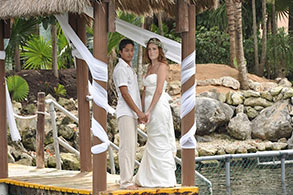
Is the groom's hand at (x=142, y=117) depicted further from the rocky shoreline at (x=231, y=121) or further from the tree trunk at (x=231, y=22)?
the tree trunk at (x=231, y=22)

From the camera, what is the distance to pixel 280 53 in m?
22.0

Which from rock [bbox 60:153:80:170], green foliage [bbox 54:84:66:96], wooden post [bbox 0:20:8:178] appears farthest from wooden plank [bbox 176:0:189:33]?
green foliage [bbox 54:84:66:96]

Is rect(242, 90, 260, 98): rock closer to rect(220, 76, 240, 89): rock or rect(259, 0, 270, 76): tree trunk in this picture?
rect(220, 76, 240, 89): rock

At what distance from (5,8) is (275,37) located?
1584cm

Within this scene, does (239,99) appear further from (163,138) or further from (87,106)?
(163,138)

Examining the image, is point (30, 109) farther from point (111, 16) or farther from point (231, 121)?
point (111, 16)

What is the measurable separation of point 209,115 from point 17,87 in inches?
193

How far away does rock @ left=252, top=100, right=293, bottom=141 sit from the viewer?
17109mm

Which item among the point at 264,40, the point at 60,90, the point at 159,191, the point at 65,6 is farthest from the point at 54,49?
the point at 159,191

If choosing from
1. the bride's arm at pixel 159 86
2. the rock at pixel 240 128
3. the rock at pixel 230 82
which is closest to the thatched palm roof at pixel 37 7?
the bride's arm at pixel 159 86

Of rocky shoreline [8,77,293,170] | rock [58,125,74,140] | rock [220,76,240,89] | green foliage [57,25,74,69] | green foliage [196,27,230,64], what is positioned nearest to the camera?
rock [58,125,74,140]

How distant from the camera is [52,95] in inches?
671

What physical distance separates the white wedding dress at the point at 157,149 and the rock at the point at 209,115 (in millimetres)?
10281

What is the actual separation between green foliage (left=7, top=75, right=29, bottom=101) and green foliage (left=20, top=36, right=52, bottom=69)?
4.87 ft
